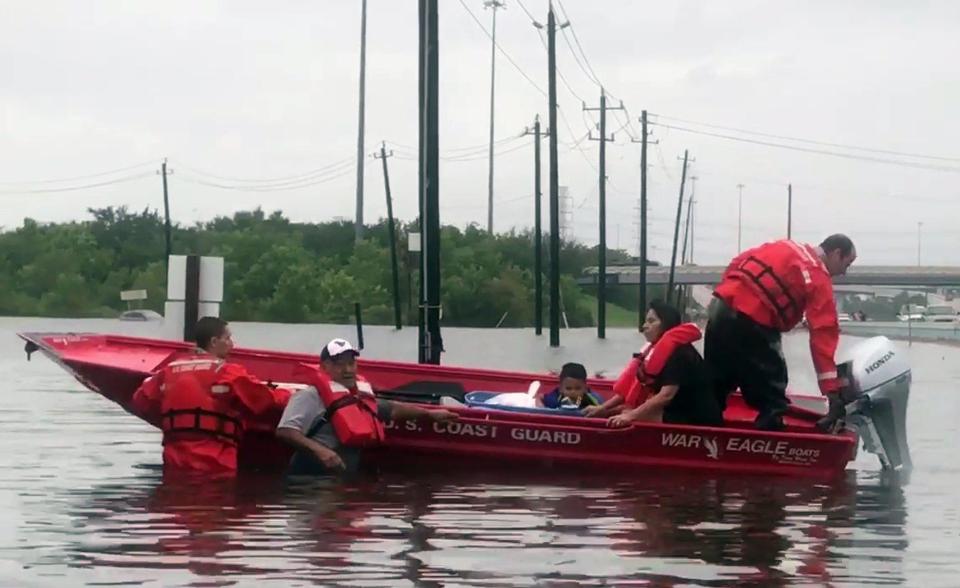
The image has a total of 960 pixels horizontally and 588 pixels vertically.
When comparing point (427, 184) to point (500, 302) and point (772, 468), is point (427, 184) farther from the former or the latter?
point (500, 302)

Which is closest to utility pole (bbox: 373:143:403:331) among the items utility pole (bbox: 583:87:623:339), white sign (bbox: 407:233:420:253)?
utility pole (bbox: 583:87:623:339)

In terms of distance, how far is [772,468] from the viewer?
13.7 meters

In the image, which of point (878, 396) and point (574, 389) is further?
point (574, 389)

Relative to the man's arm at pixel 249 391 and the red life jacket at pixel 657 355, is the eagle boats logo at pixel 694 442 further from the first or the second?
the man's arm at pixel 249 391

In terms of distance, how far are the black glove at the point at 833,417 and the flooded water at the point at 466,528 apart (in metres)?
0.46

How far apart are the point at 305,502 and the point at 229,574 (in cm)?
313

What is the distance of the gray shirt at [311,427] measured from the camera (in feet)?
40.8

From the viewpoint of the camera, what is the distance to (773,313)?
44.0 ft

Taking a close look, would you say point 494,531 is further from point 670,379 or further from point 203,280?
point 203,280

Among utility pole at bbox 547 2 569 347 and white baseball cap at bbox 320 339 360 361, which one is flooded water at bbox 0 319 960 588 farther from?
utility pole at bbox 547 2 569 347

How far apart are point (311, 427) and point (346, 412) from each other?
36 centimetres

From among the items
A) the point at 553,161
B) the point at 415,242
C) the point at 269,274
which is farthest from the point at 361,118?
the point at 415,242

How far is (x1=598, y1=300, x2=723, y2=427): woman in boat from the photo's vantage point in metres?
13.2

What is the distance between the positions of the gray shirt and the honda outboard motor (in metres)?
3.67
